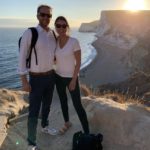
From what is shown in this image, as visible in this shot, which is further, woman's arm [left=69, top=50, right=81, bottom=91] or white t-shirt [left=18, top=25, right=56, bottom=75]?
woman's arm [left=69, top=50, right=81, bottom=91]

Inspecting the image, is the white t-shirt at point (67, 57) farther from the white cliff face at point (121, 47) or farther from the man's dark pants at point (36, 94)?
the white cliff face at point (121, 47)

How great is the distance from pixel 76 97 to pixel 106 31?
12547 cm

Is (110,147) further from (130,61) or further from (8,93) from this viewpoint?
(130,61)

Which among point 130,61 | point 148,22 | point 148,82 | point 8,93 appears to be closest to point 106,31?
point 148,22

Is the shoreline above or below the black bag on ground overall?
below

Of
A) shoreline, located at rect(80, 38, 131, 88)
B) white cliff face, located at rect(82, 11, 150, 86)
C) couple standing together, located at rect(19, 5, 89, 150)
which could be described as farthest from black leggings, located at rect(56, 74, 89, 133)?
white cliff face, located at rect(82, 11, 150, 86)

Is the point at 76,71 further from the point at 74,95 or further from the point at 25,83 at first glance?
the point at 25,83

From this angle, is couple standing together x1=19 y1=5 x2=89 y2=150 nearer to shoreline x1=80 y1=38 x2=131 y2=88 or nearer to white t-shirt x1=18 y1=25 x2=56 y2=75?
white t-shirt x1=18 y1=25 x2=56 y2=75

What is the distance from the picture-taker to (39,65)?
6.39m

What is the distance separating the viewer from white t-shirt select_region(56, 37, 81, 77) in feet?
21.6

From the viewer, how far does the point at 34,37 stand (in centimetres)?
620

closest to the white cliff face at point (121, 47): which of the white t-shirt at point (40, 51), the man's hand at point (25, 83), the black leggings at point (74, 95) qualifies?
the black leggings at point (74, 95)

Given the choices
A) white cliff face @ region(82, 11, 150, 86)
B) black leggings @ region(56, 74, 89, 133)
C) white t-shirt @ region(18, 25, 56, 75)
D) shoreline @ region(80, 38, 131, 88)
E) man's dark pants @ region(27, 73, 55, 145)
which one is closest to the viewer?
white t-shirt @ region(18, 25, 56, 75)

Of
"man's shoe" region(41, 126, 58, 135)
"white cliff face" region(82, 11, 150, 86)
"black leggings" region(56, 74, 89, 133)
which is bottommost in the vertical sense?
"white cliff face" region(82, 11, 150, 86)
